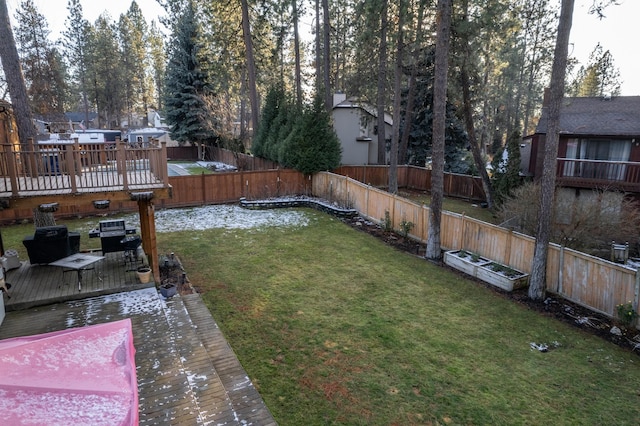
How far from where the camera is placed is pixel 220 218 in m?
15.7

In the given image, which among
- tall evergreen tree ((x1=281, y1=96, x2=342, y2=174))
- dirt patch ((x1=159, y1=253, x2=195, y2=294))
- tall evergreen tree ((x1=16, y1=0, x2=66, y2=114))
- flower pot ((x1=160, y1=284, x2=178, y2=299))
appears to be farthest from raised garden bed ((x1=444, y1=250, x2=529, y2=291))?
tall evergreen tree ((x1=16, y1=0, x2=66, y2=114))

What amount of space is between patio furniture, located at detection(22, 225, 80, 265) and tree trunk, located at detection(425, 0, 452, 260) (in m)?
9.51

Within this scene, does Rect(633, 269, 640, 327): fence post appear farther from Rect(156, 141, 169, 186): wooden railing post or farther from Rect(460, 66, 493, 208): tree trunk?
Rect(460, 66, 493, 208): tree trunk

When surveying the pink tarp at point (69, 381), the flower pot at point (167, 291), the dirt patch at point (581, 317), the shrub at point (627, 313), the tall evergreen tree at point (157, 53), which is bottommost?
the dirt patch at point (581, 317)

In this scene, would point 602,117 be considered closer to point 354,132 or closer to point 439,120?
point 439,120

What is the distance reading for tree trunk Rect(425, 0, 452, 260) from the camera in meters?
10.5

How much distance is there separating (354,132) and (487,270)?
1941 cm

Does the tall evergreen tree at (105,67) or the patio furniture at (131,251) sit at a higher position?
the tall evergreen tree at (105,67)

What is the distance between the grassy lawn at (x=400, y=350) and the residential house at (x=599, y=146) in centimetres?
960

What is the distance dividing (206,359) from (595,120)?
1881cm

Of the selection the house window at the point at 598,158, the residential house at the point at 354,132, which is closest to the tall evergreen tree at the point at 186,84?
the residential house at the point at 354,132

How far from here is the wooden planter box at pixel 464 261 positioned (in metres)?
10.5

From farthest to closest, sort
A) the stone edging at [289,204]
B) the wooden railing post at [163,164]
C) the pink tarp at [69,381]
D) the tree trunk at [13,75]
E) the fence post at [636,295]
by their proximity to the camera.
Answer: the stone edging at [289,204]
the tree trunk at [13,75]
the wooden railing post at [163,164]
the fence post at [636,295]
the pink tarp at [69,381]

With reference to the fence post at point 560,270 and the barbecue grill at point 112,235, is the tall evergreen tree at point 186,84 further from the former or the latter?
the fence post at point 560,270
